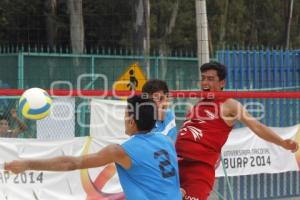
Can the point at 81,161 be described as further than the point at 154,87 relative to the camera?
No

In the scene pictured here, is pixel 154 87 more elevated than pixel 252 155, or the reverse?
pixel 154 87

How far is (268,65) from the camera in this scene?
12391 mm

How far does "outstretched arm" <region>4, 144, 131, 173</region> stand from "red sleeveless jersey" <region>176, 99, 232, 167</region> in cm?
154

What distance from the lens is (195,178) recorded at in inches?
252

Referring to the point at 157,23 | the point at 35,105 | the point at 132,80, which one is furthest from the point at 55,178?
the point at 157,23

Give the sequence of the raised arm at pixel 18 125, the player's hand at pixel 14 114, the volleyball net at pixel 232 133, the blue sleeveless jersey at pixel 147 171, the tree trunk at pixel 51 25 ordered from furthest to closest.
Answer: the tree trunk at pixel 51 25
the player's hand at pixel 14 114
the raised arm at pixel 18 125
the volleyball net at pixel 232 133
the blue sleeveless jersey at pixel 147 171

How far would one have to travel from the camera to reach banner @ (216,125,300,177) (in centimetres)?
1054

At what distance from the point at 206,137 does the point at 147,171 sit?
61.3 inches

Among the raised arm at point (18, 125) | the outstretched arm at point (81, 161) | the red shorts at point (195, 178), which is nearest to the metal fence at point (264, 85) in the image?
the raised arm at point (18, 125)

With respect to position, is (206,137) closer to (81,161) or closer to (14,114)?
(81,161)

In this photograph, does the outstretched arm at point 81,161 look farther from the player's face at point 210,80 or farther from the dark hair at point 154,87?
the player's face at point 210,80

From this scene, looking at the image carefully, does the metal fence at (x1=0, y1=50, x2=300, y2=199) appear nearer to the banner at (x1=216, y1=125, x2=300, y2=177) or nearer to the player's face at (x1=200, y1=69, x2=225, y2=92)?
the banner at (x1=216, y1=125, x2=300, y2=177)

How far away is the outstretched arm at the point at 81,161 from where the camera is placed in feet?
15.6

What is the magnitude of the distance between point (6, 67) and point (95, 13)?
15.7 m
